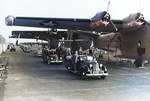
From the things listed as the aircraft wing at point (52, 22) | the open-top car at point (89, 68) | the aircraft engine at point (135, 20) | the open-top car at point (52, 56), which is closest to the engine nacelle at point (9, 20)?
the aircraft wing at point (52, 22)

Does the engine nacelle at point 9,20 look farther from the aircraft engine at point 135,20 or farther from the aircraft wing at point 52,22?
the aircraft engine at point 135,20

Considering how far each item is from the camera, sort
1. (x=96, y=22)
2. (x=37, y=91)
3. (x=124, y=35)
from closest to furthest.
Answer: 1. (x=37, y=91)
2. (x=96, y=22)
3. (x=124, y=35)

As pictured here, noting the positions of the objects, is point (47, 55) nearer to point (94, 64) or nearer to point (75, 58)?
point (75, 58)

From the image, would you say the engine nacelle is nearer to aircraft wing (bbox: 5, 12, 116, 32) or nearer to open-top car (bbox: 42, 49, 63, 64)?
aircraft wing (bbox: 5, 12, 116, 32)

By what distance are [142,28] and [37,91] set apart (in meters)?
13.6

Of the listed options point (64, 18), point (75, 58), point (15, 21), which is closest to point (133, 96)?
point (75, 58)

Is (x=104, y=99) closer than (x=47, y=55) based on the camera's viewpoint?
Yes

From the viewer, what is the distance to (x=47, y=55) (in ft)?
55.8

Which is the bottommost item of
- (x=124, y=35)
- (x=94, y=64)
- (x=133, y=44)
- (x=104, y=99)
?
(x=104, y=99)

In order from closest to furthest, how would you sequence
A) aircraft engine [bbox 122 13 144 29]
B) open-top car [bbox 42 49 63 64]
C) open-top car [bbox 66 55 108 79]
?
open-top car [bbox 66 55 108 79]
aircraft engine [bbox 122 13 144 29]
open-top car [bbox 42 49 63 64]

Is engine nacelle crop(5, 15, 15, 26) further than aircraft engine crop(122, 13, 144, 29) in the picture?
No

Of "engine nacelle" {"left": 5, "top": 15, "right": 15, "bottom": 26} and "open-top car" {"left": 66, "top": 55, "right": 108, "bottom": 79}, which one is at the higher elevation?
"engine nacelle" {"left": 5, "top": 15, "right": 15, "bottom": 26}

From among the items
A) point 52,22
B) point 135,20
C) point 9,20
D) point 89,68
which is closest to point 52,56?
point 52,22

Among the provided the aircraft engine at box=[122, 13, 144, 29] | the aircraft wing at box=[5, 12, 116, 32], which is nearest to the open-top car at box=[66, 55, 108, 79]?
the aircraft wing at box=[5, 12, 116, 32]
